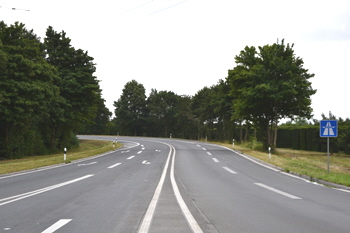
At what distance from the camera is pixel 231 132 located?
178ft

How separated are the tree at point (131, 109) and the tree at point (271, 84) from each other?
50.2m

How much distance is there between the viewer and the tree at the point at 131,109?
80.6m

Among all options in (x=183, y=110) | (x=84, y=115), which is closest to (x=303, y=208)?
(x=84, y=115)

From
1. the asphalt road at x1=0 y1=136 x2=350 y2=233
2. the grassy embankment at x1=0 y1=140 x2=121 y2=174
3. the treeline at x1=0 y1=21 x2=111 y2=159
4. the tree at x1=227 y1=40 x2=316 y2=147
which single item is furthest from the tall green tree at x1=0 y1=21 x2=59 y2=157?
the tree at x1=227 y1=40 x2=316 y2=147

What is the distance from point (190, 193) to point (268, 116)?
2508 centimetres

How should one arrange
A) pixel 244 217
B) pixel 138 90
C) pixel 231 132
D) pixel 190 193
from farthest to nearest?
pixel 138 90
pixel 231 132
pixel 190 193
pixel 244 217

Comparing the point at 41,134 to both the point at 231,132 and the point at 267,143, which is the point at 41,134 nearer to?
the point at 267,143

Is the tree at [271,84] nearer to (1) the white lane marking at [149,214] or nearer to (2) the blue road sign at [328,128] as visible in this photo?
(2) the blue road sign at [328,128]

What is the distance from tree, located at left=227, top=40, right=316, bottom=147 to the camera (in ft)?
92.5

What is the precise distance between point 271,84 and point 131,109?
189 feet

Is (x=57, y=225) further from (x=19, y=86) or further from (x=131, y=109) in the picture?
(x=131, y=109)

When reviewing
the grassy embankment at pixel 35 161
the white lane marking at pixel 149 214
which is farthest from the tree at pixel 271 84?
the white lane marking at pixel 149 214

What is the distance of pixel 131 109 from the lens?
82.6 metres

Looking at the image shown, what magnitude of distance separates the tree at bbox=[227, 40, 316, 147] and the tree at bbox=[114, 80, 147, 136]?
50247 mm
